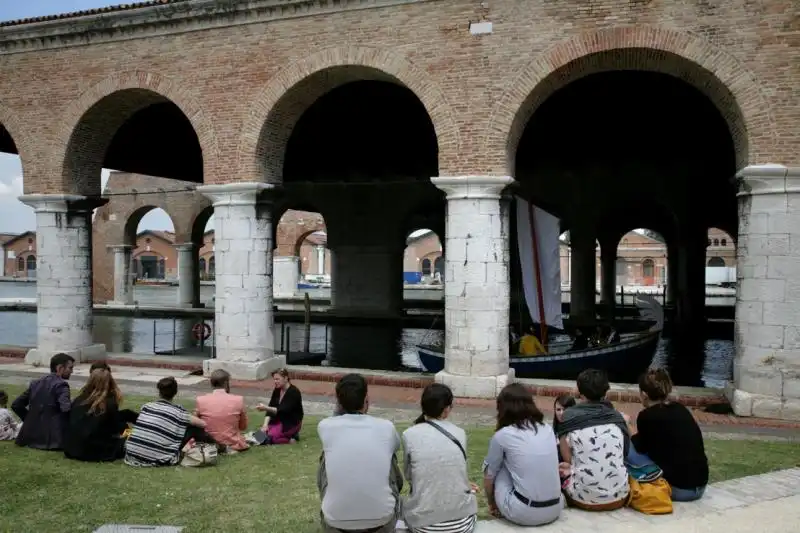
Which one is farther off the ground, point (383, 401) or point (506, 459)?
point (506, 459)

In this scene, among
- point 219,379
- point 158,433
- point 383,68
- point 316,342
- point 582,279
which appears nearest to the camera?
point 158,433

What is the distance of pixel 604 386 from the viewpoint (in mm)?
4922

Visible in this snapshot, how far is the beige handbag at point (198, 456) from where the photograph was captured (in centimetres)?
621

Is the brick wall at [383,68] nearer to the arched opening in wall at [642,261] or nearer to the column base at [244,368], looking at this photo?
the column base at [244,368]

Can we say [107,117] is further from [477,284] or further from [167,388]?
[167,388]

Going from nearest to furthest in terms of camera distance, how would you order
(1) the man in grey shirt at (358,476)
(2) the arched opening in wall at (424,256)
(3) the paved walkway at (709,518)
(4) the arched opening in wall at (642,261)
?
1. (1) the man in grey shirt at (358,476)
2. (3) the paved walkway at (709,518)
3. (4) the arched opening in wall at (642,261)
4. (2) the arched opening in wall at (424,256)

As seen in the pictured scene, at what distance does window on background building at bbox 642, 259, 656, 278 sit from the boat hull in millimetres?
49592

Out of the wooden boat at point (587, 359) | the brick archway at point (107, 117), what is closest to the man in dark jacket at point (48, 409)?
the brick archway at point (107, 117)

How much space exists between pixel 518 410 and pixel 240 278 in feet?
26.2

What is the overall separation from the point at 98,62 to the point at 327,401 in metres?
7.61

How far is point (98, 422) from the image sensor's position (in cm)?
623

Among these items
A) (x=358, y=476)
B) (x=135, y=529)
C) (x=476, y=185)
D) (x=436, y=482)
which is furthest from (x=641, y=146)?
(x=135, y=529)

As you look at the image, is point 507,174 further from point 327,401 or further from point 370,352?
point 370,352

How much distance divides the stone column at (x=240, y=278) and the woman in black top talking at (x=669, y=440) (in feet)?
25.3
